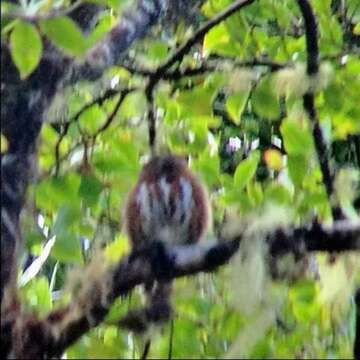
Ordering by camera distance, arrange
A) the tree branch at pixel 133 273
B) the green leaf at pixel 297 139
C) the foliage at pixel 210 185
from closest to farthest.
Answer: the tree branch at pixel 133 273 < the foliage at pixel 210 185 < the green leaf at pixel 297 139

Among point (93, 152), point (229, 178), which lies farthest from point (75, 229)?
point (229, 178)

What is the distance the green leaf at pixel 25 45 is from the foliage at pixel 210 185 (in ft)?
0.59

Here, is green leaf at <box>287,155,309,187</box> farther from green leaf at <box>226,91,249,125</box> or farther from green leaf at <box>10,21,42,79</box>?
green leaf at <box>10,21,42,79</box>

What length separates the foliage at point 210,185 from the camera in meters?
1.05

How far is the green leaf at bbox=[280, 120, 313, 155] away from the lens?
1167mm

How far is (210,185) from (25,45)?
0.49 m

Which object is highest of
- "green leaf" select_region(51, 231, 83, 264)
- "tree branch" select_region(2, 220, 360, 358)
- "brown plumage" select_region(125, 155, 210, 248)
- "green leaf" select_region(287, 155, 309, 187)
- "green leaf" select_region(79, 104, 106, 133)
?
"green leaf" select_region(79, 104, 106, 133)

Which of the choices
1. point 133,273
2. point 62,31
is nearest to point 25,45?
point 62,31

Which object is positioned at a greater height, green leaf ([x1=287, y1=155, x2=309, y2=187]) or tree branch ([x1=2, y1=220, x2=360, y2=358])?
green leaf ([x1=287, y1=155, x2=309, y2=187])

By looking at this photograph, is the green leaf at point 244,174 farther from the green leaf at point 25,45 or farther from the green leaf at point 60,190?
the green leaf at point 25,45

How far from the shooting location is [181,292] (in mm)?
1068

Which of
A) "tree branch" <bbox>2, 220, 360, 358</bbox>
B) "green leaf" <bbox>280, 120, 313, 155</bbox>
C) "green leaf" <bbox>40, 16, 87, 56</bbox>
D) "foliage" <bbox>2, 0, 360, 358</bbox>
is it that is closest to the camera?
"green leaf" <bbox>40, 16, 87, 56</bbox>

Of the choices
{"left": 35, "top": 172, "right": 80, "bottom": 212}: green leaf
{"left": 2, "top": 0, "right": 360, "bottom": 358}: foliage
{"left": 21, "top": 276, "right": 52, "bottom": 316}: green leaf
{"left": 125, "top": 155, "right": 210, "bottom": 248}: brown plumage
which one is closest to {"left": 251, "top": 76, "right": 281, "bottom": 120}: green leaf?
{"left": 2, "top": 0, "right": 360, "bottom": 358}: foliage

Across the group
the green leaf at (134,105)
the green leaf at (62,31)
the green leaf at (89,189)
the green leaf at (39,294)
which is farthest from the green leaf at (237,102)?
the green leaf at (62,31)
